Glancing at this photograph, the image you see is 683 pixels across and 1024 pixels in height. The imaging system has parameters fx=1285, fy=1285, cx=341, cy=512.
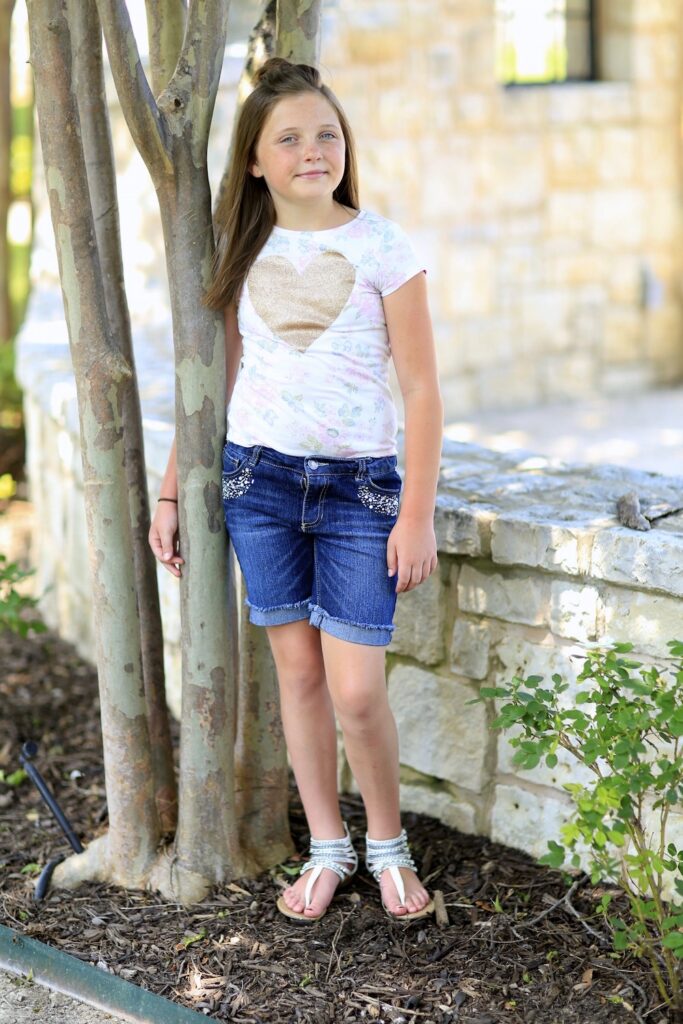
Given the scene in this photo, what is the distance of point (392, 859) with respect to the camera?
2797 millimetres

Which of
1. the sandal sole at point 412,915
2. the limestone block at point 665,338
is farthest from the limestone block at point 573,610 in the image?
the limestone block at point 665,338

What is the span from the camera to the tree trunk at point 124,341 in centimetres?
275

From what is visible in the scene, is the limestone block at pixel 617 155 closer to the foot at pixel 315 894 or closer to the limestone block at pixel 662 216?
the limestone block at pixel 662 216

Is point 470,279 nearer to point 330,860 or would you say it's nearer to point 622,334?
point 622,334

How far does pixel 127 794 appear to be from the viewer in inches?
113

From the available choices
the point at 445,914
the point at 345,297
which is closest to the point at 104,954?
the point at 445,914

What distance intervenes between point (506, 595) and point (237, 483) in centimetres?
69

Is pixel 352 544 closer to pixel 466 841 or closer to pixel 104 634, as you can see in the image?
pixel 104 634

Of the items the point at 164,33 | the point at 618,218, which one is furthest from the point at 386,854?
the point at 618,218

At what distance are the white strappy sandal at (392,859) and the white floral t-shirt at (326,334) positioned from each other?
87cm

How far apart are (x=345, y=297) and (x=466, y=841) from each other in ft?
4.46

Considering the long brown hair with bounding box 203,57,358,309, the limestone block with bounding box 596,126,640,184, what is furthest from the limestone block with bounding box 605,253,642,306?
the long brown hair with bounding box 203,57,358,309

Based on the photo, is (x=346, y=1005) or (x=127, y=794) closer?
(x=346, y=1005)

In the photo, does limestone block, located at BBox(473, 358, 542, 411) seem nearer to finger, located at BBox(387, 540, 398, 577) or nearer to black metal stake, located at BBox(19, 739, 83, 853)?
black metal stake, located at BBox(19, 739, 83, 853)
